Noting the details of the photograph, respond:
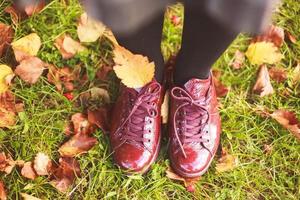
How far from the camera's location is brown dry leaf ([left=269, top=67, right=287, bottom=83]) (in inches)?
67.4

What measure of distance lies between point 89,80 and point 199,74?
43 cm

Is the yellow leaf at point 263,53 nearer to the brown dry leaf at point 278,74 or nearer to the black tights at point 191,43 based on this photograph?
the brown dry leaf at point 278,74

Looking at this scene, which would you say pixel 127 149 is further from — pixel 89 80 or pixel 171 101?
pixel 89 80

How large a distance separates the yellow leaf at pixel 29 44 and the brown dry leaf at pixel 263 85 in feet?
2.57

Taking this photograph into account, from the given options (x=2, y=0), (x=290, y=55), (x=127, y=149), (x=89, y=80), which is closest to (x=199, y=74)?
(x=127, y=149)

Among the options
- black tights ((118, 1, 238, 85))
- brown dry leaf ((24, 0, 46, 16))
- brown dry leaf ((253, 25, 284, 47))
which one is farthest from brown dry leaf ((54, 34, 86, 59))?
brown dry leaf ((253, 25, 284, 47))

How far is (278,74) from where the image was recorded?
171cm

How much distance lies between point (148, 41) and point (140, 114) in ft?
0.89

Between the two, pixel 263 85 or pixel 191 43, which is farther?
pixel 263 85

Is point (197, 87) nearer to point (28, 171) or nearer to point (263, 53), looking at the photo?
point (263, 53)

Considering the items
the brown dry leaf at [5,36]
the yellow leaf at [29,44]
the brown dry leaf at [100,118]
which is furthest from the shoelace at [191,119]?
the brown dry leaf at [5,36]

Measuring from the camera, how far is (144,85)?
4.69 ft

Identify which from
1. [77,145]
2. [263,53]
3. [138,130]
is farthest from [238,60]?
[77,145]

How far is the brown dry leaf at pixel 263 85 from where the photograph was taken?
5.49ft
